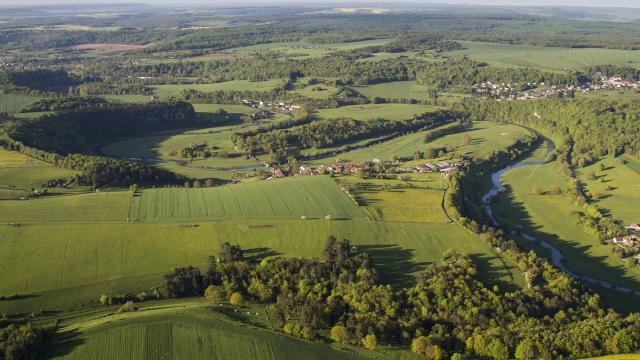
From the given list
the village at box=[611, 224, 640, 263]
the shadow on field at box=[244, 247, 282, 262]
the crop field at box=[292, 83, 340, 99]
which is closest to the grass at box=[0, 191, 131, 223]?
the shadow on field at box=[244, 247, 282, 262]

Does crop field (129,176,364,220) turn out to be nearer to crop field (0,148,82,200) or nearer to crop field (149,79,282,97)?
crop field (0,148,82,200)

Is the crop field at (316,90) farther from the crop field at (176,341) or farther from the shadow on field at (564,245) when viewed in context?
the crop field at (176,341)

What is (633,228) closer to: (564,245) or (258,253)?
(564,245)

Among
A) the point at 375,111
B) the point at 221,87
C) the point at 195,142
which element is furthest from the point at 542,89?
the point at 195,142

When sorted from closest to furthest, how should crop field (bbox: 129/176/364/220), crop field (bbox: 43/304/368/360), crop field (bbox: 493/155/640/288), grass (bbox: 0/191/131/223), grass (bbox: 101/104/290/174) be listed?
crop field (bbox: 43/304/368/360), crop field (bbox: 493/155/640/288), grass (bbox: 0/191/131/223), crop field (bbox: 129/176/364/220), grass (bbox: 101/104/290/174)

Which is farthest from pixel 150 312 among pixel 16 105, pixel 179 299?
pixel 16 105

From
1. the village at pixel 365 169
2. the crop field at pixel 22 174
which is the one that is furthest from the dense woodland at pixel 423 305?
the crop field at pixel 22 174

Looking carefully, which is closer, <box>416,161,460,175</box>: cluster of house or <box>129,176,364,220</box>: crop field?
<box>129,176,364,220</box>: crop field
